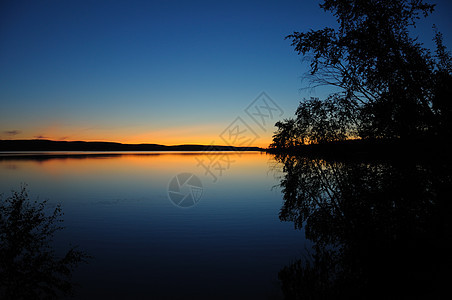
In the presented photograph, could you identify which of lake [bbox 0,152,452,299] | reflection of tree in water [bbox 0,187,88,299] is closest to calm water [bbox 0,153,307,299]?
lake [bbox 0,152,452,299]

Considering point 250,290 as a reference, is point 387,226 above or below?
above

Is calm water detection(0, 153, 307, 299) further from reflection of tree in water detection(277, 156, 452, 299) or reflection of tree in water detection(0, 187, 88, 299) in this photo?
reflection of tree in water detection(277, 156, 452, 299)

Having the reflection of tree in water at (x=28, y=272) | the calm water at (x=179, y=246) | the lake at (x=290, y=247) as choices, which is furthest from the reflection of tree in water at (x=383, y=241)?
the reflection of tree in water at (x=28, y=272)

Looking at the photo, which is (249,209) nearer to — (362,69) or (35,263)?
(362,69)

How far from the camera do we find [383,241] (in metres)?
10.8

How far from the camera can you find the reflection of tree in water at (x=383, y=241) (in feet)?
27.2

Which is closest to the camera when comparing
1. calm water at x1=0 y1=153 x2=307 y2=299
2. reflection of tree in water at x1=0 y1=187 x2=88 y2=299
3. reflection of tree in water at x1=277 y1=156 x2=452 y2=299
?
reflection of tree in water at x1=277 y1=156 x2=452 y2=299

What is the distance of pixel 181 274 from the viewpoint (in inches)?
440

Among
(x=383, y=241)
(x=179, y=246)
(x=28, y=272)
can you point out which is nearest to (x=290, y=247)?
(x=383, y=241)

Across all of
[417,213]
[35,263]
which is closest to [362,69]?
[417,213]

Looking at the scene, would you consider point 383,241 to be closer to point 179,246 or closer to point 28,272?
point 179,246

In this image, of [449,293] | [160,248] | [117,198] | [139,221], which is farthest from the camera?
[117,198]

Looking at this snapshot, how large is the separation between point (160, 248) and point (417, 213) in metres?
12.8

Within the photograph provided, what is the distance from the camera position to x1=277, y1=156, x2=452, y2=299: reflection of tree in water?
8.30 meters
